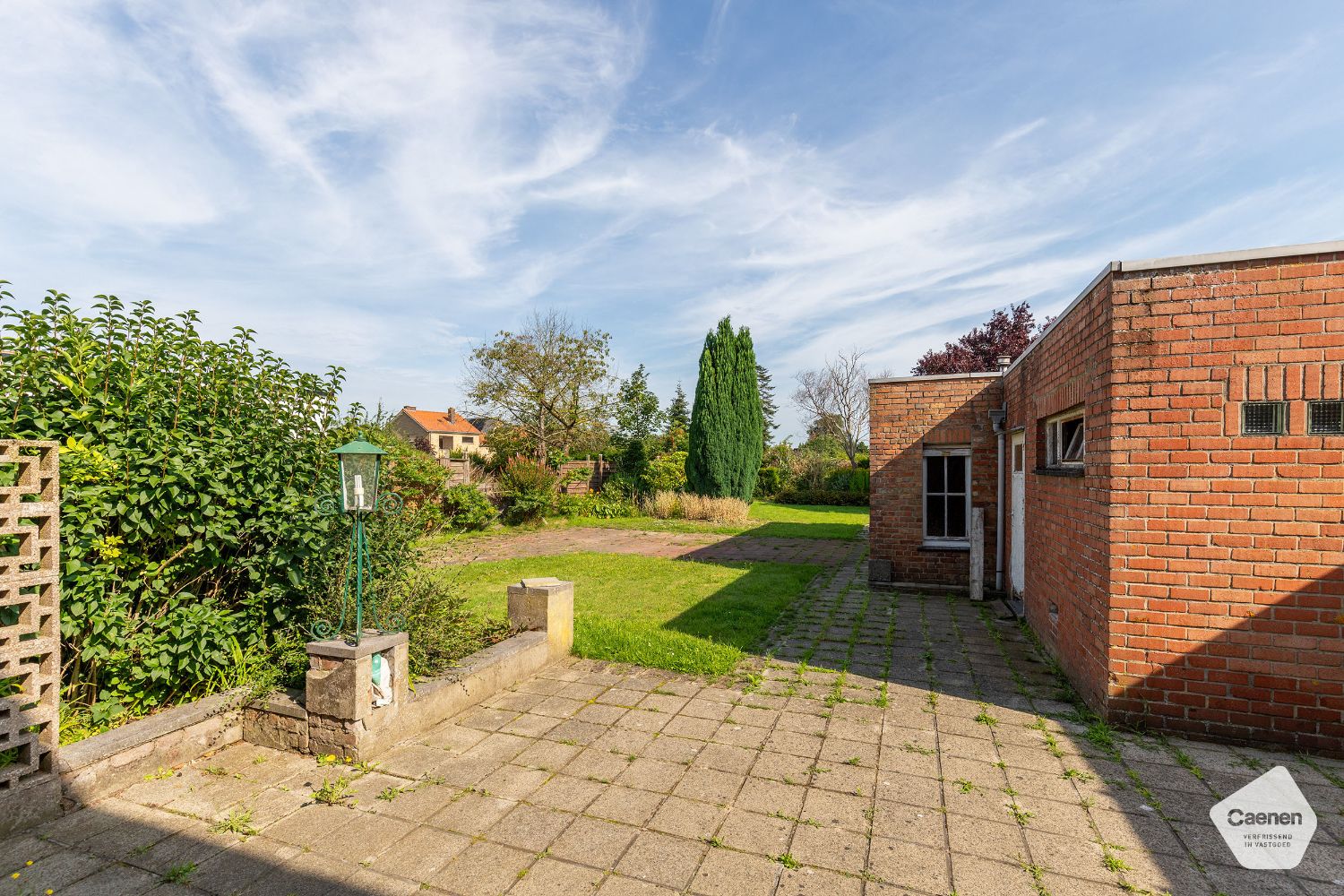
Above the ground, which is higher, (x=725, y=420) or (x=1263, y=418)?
(x=725, y=420)

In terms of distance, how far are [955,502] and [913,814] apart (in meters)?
6.66

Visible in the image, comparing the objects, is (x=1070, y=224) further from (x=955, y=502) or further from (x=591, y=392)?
(x=591, y=392)

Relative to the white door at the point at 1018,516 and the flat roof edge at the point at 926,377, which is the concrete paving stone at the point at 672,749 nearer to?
the white door at the point at 1018,516

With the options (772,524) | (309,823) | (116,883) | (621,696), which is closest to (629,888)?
(309,823)

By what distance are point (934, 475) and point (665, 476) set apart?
39.5 ft

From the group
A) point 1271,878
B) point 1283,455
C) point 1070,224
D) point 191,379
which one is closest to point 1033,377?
point 1283,455

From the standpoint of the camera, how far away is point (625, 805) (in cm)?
299

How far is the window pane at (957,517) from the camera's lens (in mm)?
8672

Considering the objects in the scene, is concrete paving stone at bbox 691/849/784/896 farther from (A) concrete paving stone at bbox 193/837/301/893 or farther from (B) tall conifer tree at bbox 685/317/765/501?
(B) tall conifer tree at bbox 685/317/765/501

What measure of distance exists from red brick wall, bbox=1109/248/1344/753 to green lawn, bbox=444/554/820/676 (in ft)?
10.4

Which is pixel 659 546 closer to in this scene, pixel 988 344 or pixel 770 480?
pixel 770 480

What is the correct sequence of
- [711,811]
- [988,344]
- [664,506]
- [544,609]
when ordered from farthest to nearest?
[988,344], [664,506], [544,609], [711,811]

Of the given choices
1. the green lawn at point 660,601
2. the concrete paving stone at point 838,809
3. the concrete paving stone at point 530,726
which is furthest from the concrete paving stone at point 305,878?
the green lawn at point 660,601

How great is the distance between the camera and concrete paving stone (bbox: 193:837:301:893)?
233 cm
